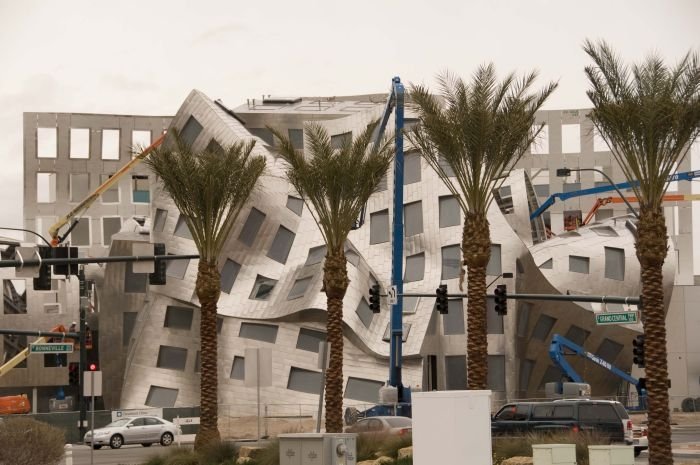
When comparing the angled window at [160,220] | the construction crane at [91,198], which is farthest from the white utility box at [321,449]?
the construction crane at [91,198]

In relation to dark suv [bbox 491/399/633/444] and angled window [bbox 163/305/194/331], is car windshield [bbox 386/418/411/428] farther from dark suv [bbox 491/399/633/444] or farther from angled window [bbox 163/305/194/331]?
angled window [bbox 163/305/194/331]

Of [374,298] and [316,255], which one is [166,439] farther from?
[316,255]

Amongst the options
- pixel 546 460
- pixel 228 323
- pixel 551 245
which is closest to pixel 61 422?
pixel 228 323

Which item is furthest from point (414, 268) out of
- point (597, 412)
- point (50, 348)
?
point (597, 412)

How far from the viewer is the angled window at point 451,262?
213 feet

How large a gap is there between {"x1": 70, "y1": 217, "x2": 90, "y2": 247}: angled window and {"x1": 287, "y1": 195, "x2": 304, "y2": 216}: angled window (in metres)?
39.1

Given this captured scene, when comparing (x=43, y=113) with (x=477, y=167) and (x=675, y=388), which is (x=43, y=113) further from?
(x=477, y=167)

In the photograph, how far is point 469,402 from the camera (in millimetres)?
15859

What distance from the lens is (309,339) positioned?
64.2 m

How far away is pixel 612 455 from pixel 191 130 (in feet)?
173

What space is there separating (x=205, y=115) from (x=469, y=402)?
56972 mm

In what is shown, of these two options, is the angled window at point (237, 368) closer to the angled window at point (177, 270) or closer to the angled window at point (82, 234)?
the angled window at point (177, 270)

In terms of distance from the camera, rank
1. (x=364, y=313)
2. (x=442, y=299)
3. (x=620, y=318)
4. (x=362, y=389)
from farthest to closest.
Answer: (x=364, y=313) → (x=362, y=389) → (x=442, y=299) → (x=620, y=318)

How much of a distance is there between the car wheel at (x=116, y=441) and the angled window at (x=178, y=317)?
17723 millimetres
